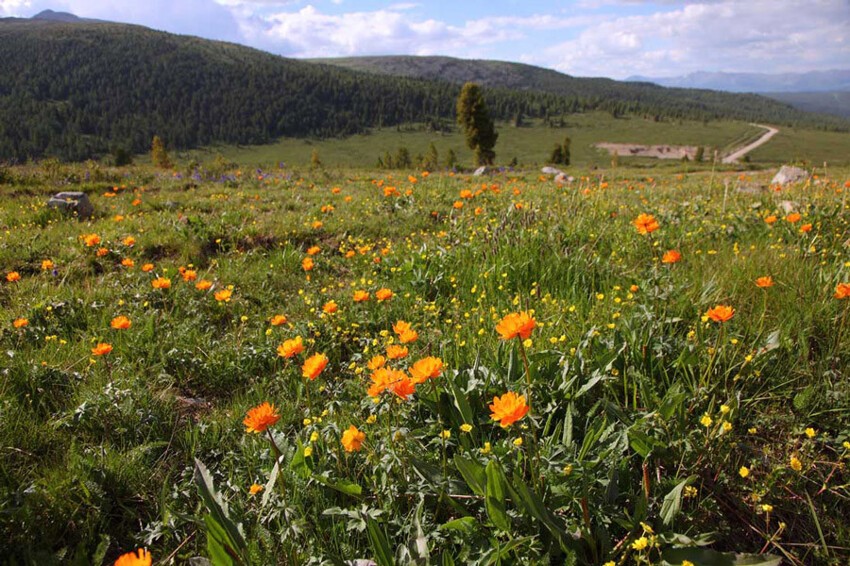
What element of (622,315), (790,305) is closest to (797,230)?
(790,305)

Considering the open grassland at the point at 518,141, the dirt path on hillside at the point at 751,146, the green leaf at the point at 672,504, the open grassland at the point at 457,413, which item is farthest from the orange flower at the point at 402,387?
the dirt path on hillside at the point at 751,146

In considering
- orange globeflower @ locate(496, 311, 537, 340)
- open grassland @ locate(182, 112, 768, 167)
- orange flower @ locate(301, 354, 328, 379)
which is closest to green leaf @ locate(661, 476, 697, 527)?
orange globeflower @ locate(496, 311, 537, 340)

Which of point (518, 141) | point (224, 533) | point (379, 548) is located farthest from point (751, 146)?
point (224, 533)

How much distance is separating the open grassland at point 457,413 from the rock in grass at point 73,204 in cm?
351

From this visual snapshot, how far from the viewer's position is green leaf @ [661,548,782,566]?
160 cm

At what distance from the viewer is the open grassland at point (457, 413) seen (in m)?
1.80

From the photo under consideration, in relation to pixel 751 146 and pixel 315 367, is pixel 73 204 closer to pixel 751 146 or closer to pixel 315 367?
pixel 315 367

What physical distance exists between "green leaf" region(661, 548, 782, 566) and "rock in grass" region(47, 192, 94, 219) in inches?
341

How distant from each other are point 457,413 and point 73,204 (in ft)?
26.3

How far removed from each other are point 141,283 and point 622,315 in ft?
14.4

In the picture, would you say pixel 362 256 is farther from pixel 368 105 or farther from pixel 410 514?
pixel 368 105

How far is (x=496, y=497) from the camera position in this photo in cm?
177

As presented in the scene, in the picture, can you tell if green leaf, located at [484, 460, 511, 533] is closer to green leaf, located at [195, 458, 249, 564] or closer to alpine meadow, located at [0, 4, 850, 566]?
alpine meadow, located at [0, 4, 850, 566]

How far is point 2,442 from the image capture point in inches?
89.7
